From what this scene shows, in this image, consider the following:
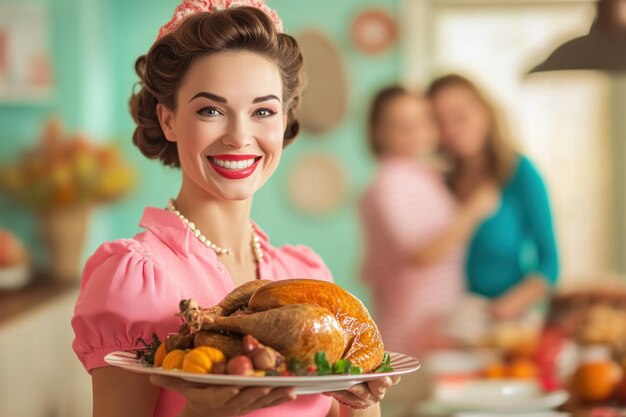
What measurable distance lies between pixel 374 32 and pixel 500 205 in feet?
5.59

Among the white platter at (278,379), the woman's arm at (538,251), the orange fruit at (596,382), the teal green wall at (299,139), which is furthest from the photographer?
the teal green wall at (299,139)

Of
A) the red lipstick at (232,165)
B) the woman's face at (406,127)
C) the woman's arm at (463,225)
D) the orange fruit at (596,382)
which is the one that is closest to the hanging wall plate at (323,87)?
the woman's face at (406,127)

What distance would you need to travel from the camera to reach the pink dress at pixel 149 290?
3.75 feet

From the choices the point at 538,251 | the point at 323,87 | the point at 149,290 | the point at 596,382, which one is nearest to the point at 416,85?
the point at 323,87

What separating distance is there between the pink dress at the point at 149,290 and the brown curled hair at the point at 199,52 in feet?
0.40

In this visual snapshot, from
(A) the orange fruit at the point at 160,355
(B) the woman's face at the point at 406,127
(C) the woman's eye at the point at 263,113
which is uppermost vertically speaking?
(C) the woman's eye at the point at 263,113

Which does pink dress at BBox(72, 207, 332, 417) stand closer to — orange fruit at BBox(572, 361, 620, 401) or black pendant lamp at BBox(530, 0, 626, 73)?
orange fruit at BBox(572, 361, 620, 401)

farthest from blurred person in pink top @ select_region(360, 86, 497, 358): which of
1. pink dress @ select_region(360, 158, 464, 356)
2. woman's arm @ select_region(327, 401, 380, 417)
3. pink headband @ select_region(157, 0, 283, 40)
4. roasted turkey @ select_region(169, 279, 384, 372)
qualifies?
roasted turkey @ select_region(169, 279, 384, 372)

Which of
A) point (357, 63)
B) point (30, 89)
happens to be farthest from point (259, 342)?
point (357, 63)

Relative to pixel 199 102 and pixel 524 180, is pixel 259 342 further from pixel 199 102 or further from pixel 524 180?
pixel 524 180

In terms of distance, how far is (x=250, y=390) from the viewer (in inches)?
38.6

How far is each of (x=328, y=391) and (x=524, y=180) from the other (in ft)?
8.48

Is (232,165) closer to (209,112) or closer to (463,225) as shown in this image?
(209,112)

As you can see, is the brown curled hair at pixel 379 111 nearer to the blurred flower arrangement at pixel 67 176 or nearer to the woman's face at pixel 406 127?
the woman's face at pixel 406 127
